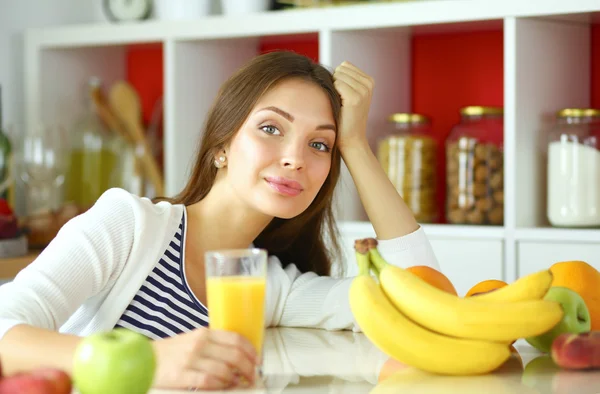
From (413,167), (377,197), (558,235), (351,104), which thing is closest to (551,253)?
A: (558,235)

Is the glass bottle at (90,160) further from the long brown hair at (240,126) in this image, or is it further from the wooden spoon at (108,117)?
the long brown hair at (240,126)

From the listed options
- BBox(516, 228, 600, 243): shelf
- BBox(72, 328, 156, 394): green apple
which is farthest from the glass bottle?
BBox(72, 328, 156, 394): green apple

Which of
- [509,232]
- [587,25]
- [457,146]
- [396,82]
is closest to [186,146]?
[396,82]

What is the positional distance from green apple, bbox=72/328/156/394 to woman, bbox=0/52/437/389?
316mm

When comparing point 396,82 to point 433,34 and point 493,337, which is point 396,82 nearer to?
point 433,34

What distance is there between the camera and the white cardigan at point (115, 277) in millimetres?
1153

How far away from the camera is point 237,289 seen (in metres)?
0.94

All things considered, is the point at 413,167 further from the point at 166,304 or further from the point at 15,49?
the point at 15,49

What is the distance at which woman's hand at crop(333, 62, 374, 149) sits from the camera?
1548mm

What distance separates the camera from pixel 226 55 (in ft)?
9.45

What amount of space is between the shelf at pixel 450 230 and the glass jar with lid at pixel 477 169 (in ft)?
0.17

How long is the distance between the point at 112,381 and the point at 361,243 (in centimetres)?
32

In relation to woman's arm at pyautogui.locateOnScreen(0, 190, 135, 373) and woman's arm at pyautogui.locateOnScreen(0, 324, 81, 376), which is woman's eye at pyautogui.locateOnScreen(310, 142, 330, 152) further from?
woman's arm at pyautogui.locateOnScreen(0, 324, 81, 376)

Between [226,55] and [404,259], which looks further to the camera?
[226,55]
